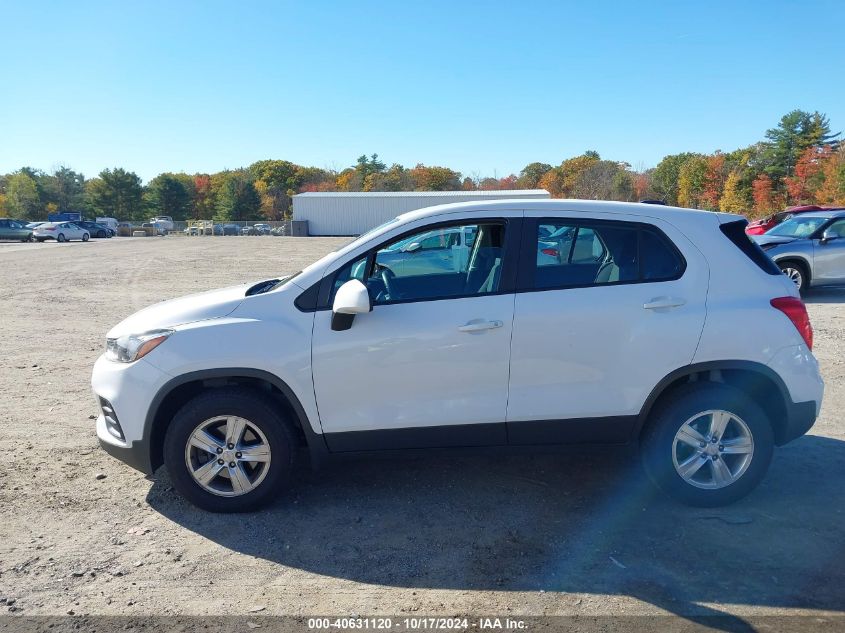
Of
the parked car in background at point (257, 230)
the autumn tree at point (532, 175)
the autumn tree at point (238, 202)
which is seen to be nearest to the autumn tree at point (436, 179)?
the autumn tree at point (532, 175)

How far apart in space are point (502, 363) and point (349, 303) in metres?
0.97

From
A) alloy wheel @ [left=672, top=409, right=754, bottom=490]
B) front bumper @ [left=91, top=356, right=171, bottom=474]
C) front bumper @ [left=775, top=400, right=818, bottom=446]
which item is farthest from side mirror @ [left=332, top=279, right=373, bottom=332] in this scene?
front bumper @ [left=775, top=400, right=818, bottom=446]

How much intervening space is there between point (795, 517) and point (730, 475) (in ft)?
1.44

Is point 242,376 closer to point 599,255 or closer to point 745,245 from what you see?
point 599,255

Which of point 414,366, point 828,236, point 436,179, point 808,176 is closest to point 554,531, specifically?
point 414,366

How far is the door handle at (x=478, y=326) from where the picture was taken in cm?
374

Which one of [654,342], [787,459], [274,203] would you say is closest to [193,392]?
[654,342]

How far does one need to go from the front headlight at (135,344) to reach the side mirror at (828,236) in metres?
12.4

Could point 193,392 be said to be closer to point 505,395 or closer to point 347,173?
point 505,395

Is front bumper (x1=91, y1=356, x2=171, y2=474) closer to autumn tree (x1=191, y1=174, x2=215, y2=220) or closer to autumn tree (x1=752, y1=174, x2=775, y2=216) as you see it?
autumn tree (x1=752, y1=174, x2=775, y2=216)

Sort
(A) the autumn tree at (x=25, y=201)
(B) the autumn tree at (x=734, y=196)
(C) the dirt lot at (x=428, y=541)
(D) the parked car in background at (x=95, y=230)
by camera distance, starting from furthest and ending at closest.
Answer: (A) the autumn tree at (x=25, y=201) < (B) the autumn tree at (x=734, y=196) < (D) the parked car in background at (x=95, y=230) < (C) the dirt lot at (x=428, y=541)

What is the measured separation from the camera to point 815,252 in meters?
12.0

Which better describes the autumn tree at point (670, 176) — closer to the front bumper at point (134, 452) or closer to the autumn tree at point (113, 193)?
the autumn tree at point (113, 193)

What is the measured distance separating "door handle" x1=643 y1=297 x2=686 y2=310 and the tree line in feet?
119
